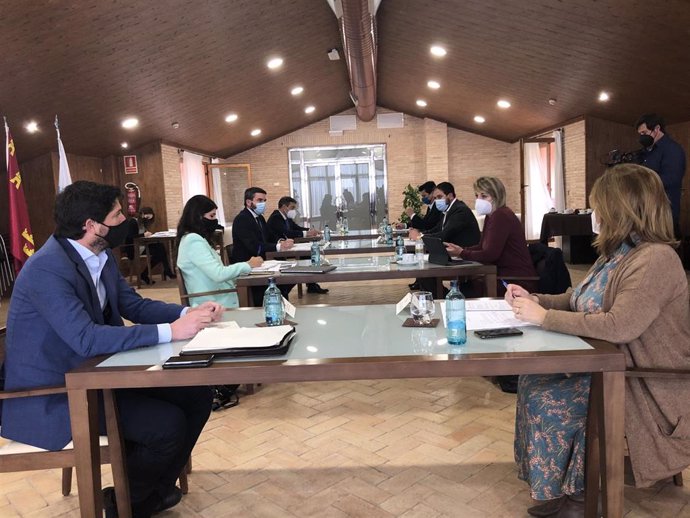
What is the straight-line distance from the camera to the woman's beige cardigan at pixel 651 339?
5.43 ft

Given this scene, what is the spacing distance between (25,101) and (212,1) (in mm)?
2736

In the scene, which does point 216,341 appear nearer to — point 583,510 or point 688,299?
point 583,510

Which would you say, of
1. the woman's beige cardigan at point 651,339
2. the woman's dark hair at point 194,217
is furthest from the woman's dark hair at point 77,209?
the woman's beige cardigan at point 651,339

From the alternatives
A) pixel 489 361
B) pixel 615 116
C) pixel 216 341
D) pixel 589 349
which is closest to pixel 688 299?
pixel 589 349

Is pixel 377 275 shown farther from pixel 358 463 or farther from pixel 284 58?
pixel 284 58

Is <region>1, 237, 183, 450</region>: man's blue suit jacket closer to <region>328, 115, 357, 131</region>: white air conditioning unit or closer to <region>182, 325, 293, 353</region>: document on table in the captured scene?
<region>182, 325, 293, 353</region>: document on table

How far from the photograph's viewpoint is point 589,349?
1.56 metres

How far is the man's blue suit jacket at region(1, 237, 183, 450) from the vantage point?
5.67ft

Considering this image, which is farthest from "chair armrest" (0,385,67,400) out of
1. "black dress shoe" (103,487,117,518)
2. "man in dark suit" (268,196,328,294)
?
"man in dark suit" (268,196,328,294)

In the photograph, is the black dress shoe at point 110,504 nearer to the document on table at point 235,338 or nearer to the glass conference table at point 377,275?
the document on table at point 235,338

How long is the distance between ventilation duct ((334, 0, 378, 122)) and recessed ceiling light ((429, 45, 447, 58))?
1.01 metres

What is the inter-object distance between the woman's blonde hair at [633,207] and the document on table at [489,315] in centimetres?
41

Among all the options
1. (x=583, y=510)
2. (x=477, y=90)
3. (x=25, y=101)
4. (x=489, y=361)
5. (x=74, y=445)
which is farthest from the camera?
(x=477, y=90)

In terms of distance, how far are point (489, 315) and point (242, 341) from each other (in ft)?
2.82
